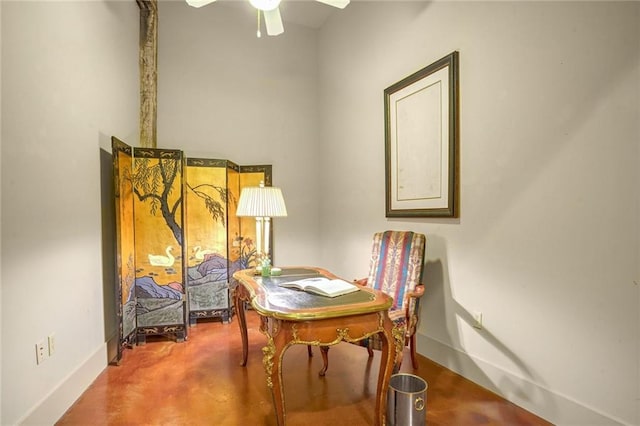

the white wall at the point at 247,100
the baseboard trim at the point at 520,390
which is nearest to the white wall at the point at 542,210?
the baseboard trim at the point at 520,390

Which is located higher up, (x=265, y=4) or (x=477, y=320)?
(x=265, y=4)

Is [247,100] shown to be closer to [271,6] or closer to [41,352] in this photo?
[271,6]

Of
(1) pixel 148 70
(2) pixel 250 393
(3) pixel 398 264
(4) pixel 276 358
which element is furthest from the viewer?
(1) pixel 148 70

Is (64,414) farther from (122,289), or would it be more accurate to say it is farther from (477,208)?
(477,208)

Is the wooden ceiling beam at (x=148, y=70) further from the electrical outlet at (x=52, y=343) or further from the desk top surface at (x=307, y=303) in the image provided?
the desk top surface at (x=307, y=303)

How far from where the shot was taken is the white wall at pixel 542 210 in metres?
1.69

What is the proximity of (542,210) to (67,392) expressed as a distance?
308cm

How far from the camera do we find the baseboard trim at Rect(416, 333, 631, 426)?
5.98 ft

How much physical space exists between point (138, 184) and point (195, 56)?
6.48 ft

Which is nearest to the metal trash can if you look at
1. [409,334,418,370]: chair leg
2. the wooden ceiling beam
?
[409,334,418,370]: chair leg

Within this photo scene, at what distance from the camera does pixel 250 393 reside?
2.28 meters

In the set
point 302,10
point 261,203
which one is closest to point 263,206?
point 261,203

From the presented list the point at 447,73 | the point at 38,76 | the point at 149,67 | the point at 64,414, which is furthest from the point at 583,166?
the point at 149,67

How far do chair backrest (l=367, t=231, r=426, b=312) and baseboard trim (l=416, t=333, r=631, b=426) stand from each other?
0.58 metres
